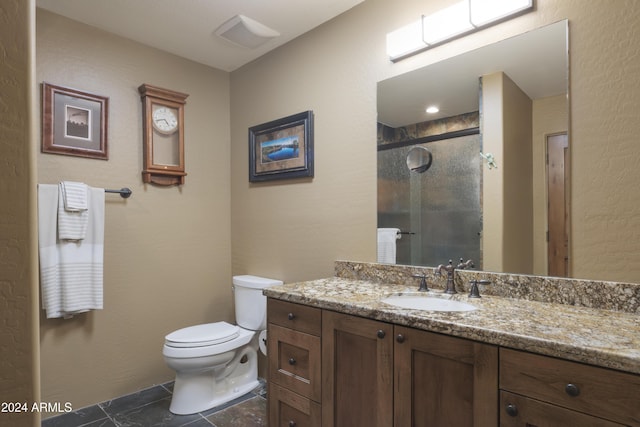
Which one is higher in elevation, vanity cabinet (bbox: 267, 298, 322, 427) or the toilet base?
vanity cabinet (bbox: 267, 298, 322, 427)

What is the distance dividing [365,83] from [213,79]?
1.46m

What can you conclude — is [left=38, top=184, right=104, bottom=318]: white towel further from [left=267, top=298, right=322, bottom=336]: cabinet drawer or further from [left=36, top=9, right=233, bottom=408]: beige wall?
[left=267, top=298, right=322, bottom=336]: cabinet drawer

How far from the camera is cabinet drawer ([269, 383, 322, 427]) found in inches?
58.2

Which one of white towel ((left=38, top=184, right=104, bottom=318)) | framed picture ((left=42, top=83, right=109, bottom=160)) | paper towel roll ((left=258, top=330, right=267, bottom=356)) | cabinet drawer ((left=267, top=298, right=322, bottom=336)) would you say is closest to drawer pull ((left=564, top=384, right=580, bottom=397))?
cabinet drawer ((left=267, top=298, right=322, bottom=336))

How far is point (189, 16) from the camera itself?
2.14 meters

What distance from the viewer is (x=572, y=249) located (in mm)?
1356

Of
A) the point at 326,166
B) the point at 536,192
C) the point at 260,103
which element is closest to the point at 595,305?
the point at 536,192

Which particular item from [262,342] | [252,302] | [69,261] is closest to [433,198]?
[252,302]

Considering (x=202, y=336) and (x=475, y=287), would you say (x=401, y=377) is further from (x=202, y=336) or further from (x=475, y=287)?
(x=202, y=336)

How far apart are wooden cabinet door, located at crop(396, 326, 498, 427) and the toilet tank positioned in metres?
1.35

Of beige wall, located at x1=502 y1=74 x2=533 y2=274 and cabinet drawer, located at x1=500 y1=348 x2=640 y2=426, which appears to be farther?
beige wall, located at x1=502 y1=74 x2=533 y2=274

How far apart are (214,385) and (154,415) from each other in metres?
0.37

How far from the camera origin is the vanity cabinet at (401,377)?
1028 mm

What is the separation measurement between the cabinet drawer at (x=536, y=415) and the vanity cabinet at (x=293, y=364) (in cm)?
71
